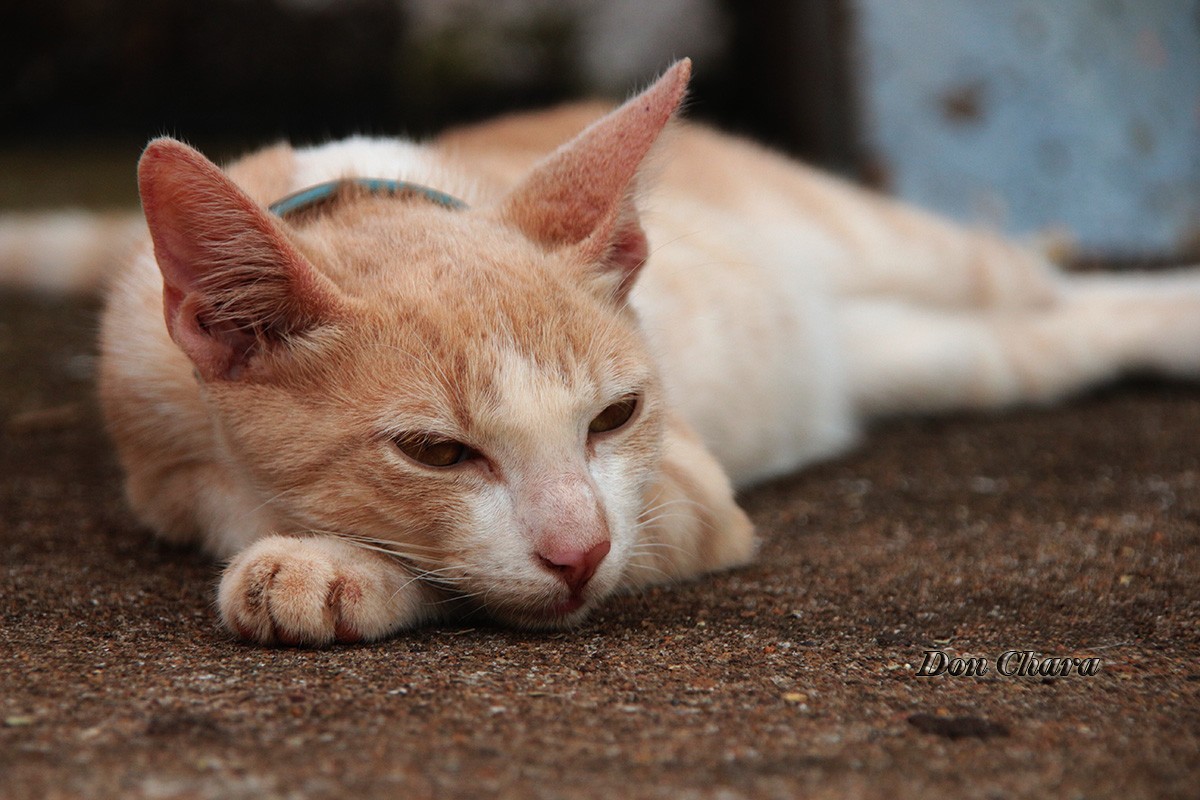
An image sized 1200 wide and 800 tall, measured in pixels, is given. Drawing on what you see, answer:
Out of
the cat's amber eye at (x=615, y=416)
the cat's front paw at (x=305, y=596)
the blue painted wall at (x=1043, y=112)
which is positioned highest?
the blue painted wall at (x=1043, y=112)

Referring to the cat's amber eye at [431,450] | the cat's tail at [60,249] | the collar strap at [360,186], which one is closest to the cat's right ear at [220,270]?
the cat's amber eye at [431,450]

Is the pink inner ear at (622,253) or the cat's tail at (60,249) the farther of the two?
the cat's tail at (60,249)

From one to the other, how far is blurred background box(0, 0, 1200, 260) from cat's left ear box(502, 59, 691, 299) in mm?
3382

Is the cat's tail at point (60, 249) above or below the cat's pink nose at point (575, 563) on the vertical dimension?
above

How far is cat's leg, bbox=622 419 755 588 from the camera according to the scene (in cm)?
215

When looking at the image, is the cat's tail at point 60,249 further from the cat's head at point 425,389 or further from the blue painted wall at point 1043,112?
the blue painted wall at point 1043,112

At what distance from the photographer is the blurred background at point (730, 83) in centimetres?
534

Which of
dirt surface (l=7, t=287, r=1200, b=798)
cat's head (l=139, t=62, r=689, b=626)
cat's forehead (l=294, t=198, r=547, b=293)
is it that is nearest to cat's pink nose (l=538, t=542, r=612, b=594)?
cat's head (l=139, t=62, r=689, b=626)

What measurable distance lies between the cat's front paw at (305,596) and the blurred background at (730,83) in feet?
12.5

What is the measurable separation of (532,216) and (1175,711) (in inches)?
52.0

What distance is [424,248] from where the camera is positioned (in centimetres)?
203

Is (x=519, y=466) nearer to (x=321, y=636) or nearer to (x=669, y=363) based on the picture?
(x=321, y=636)

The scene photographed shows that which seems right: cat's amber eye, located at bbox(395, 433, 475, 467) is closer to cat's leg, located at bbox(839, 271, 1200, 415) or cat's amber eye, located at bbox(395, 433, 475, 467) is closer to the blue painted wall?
cat's leg, located at bbox(839, 271, 1200, 415)
